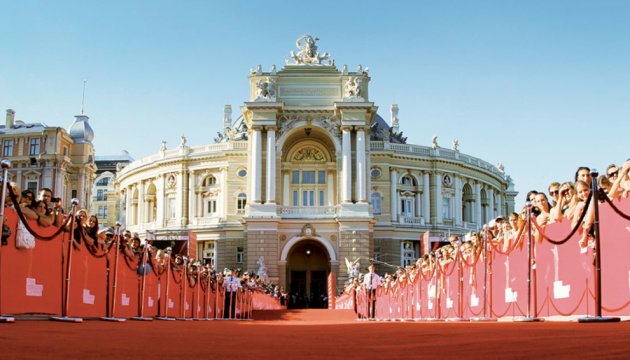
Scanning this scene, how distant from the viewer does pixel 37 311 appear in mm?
13914

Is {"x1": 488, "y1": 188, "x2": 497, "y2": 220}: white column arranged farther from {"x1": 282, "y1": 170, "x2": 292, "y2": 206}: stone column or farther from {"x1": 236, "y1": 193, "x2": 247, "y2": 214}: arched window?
{"x1": 236, "y1": 193, "x2": 247, "y2": 214}: arched window

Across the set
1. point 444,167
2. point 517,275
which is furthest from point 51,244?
point 444,167

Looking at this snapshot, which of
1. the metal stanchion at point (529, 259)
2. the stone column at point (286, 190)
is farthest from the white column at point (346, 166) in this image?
the metal stanchion at point (529, 259)

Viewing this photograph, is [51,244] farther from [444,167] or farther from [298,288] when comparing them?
[444,167]

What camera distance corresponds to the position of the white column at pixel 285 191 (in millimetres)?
67062

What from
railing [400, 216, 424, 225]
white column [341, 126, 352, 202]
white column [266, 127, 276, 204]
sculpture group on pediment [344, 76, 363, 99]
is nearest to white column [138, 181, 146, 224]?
white column [266, 127, 276, 204]

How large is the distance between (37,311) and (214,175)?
5965 centimetres

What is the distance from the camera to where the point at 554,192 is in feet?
47.7

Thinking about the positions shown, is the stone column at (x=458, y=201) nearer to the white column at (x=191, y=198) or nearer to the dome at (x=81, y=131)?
the white column at (x=191, y=198)

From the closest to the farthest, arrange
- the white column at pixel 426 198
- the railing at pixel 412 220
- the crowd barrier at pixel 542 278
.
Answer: the crowd barrier at pixel 542 278, the railing at pixel 412 220, the white column at pixel 426 198

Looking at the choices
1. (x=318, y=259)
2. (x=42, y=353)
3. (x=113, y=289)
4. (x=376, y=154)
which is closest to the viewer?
(x=42, y=353)

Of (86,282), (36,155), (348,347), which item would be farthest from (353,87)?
(348,347)

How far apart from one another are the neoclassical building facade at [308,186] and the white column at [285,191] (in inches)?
3.5

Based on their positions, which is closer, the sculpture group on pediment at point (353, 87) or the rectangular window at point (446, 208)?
the sculpture group on pediment at point (353, 87)
